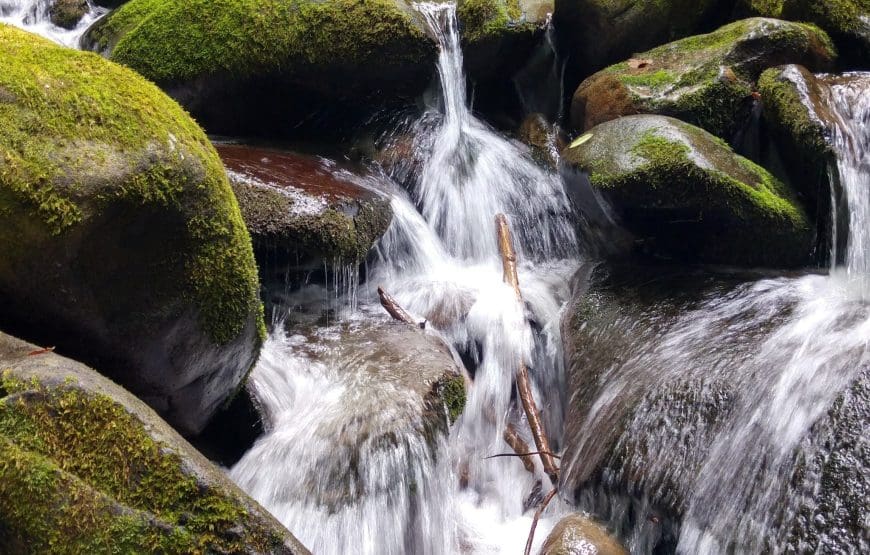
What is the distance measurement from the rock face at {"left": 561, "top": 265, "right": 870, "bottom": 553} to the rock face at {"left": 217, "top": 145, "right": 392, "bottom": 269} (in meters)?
1.79

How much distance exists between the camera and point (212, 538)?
7.30 ft

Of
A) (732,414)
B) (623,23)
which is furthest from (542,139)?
(732,414)

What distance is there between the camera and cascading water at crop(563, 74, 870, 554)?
3.28m

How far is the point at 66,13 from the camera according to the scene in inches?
345

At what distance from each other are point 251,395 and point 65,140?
6.30 ft

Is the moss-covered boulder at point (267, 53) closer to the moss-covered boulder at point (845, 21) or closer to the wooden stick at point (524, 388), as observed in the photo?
the wooden stick at point (524, 388)

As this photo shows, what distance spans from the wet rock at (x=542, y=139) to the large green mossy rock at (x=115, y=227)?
16.6 feet

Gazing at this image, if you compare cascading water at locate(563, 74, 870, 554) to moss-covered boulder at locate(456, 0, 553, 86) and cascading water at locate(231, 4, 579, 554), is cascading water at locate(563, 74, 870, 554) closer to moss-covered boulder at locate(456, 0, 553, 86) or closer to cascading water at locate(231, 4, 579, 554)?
cascading water at locate(231, 4, 579, 554)

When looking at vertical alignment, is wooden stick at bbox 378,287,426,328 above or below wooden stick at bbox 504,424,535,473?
above

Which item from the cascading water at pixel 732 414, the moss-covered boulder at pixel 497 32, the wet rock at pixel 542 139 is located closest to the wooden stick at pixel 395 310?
the cascading water at pixel 732 414

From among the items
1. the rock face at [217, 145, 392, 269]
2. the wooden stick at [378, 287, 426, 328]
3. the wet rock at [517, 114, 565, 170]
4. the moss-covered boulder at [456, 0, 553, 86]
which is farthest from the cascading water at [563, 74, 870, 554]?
the moss-covered boulder at [456, 0, 553, 86]

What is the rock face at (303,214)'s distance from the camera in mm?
5055

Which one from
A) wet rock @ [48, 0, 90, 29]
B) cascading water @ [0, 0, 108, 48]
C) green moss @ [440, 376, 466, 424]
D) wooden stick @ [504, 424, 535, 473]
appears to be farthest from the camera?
wet rock @ [48, 0, 90, 29]

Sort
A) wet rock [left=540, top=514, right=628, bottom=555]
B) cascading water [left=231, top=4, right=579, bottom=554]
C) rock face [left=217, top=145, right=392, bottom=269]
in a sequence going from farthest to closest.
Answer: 1. rock face [left=217, top=145, right=392, bottom=269]
2. cascading water [left=231, top=4, right=579, bottom=554]
3. wet rock [left=540, top=514, right=628, bottom=555]
